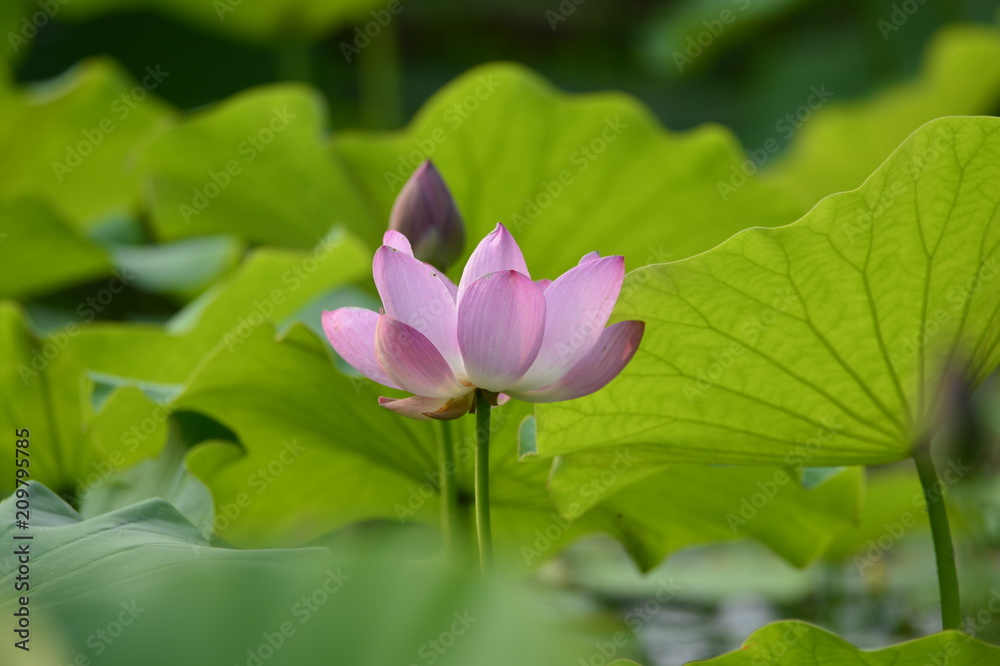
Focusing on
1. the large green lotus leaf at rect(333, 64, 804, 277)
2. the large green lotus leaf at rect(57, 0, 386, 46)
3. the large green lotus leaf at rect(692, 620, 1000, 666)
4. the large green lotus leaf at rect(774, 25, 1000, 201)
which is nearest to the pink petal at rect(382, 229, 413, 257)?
the large green lotus leaf at rect(692, 620, 1000, 666)

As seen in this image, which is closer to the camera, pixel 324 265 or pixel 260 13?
pixel 324 265

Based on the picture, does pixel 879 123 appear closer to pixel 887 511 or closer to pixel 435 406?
pixel 887 511

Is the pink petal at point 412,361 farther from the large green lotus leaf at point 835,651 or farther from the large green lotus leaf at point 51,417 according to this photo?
the large green lotus leaf at point 51,417

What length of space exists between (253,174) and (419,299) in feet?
2.04

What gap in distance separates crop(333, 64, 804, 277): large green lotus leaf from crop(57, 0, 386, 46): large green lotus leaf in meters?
0.86

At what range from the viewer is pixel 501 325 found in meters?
0.40

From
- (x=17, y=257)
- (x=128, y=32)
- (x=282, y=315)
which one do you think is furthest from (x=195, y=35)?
(x=282, y=315)

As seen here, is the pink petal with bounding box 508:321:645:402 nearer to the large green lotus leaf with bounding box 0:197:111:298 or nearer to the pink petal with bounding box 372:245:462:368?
the pink petal with bounding box 372:245:462:368

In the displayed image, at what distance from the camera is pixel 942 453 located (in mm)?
921

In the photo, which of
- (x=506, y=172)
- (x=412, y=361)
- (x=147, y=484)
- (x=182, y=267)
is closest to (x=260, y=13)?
(x=182, y=267)

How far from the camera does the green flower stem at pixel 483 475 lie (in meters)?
0.44

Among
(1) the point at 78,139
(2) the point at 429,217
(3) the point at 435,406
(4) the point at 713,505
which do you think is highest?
(1) the point at 78,139

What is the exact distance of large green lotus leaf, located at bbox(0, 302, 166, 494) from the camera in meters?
0.73

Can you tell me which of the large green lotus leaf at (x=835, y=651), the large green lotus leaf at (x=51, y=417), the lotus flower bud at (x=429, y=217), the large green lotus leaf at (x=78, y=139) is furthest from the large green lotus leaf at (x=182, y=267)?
the large green lotus leaf at (x=835, y=651)
